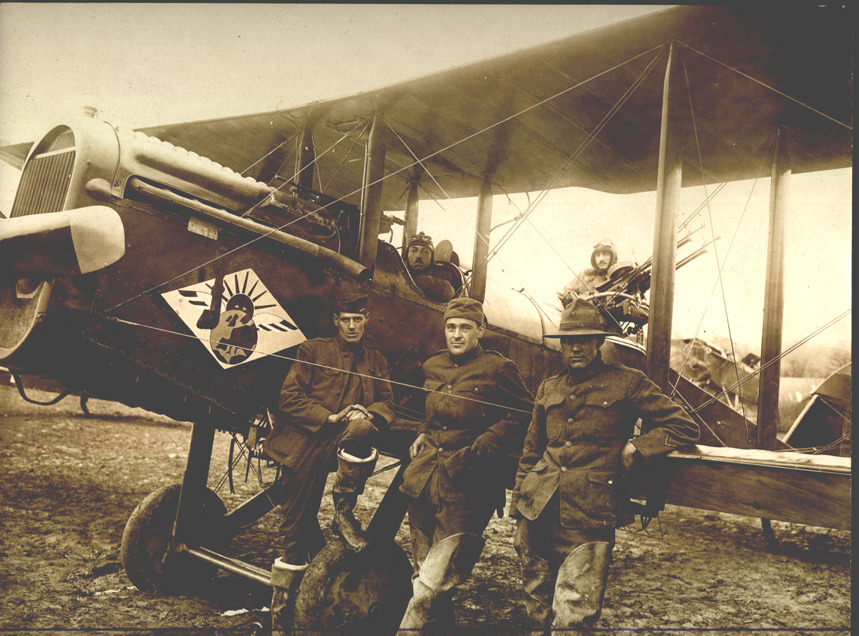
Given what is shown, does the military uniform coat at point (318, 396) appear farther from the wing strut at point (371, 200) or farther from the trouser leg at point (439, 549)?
the wing strut at point (371, 200)

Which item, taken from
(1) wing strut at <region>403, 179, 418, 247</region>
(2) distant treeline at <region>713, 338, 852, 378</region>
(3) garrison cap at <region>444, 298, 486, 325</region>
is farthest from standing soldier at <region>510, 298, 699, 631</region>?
(2) distant treeline at <region>713, 338, 852, 378</region>

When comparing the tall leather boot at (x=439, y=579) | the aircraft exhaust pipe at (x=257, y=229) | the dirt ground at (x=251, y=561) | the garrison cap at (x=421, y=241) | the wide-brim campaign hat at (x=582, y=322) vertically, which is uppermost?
the garrison cap at (x=421, y=241)

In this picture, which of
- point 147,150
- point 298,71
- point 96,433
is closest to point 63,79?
Result: point 147,150

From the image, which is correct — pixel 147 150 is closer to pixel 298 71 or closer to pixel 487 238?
pixel 298 71

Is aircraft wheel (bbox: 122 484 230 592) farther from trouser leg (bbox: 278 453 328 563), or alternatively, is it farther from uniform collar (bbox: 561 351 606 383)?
uniform collar (bbox: 561 351 606 383)

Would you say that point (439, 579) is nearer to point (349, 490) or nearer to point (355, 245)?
point (349, 490)

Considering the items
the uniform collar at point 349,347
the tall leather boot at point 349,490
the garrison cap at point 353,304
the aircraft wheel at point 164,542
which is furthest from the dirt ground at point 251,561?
the garrison cap at point 353,304
